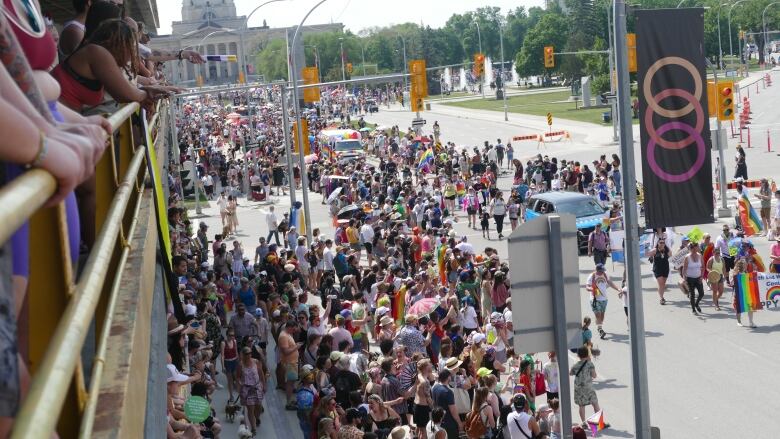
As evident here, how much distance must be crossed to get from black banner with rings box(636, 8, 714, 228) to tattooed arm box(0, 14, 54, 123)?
876cm

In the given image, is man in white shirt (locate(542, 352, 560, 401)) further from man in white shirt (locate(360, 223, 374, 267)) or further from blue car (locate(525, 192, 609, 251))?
blue car (locate(525, 192, 609, 251))

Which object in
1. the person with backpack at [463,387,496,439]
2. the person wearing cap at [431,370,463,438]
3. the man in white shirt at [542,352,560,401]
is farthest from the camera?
the man in white shirt at [542,352,560,401]

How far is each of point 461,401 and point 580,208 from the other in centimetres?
1636

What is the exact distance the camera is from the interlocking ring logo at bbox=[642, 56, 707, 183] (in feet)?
33.8

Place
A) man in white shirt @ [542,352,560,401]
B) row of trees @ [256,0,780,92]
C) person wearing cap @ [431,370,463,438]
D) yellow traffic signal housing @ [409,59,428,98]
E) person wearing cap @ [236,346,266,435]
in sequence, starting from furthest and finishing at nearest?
1. row of trees @ [256,0,780,92]
2. yellow traffic signal housing @ [409,59,428,98]
3. man in white shirt @ [542,352,560,401]
4. person wearing cap @ [236,346,266,435]
5. person wearing cap @ [431,370,463,438]

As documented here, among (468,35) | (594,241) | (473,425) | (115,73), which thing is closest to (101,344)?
(115,73)

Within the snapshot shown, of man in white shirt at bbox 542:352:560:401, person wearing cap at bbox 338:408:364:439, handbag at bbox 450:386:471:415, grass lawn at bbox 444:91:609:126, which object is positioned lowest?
grass lawn at bbox 444:91:609:126

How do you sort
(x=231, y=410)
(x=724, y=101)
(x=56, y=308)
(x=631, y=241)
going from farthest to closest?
(x=724, y=101) → (x=231, y=410) → (x=631, y=241) → (x=56, y=308)

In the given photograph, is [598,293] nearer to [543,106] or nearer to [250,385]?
[250,385]

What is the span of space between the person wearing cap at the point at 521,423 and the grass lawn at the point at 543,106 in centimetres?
6401

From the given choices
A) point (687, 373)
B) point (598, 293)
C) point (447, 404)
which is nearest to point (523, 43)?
point (598, 293)

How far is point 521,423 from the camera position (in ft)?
38.7

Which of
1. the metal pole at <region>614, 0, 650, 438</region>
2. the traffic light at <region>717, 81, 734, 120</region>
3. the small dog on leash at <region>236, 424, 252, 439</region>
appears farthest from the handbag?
the traffic light at <region>717, 81, 734, 120</region>

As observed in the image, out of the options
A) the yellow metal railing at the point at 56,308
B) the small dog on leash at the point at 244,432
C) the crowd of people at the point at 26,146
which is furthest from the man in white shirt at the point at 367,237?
the yellow metal railing at the point at 56,308
